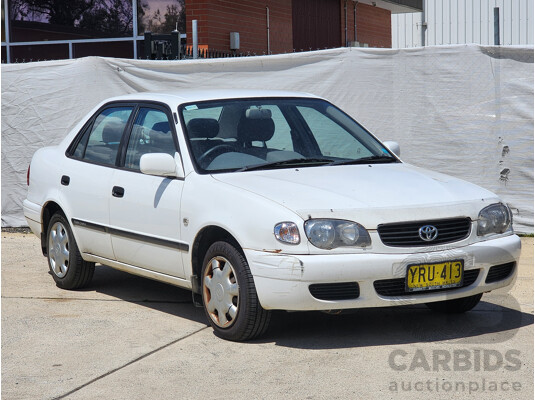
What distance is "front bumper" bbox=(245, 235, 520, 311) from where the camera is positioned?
531 centimetres

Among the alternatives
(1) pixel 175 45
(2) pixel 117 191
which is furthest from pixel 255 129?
(1) pixel 175 45

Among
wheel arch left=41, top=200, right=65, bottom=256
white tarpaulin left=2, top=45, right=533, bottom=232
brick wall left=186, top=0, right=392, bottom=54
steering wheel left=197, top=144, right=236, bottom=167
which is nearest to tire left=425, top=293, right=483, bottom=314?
steering wheel left=197, top=144, right=236, bottom=167

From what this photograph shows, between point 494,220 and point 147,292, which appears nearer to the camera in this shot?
point 494,220

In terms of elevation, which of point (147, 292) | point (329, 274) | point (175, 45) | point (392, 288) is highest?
point (175, 45)

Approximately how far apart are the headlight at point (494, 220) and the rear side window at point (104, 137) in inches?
109

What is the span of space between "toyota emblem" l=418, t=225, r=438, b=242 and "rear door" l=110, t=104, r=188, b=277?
1525 mm

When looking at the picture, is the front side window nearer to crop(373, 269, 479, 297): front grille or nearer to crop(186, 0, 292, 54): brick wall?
crop(373, 269, 479, 297): front grille

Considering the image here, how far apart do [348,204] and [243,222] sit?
623 millimetres

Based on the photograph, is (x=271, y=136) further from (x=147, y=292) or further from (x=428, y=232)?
(x=147, y=292)

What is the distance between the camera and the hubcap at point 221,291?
Answer: 572 cm

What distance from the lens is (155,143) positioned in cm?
669

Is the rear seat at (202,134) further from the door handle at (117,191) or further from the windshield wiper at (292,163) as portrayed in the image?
the door handle at (117,191)

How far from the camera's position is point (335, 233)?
17.6ft

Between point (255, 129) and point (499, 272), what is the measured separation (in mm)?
1931
